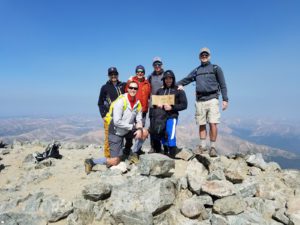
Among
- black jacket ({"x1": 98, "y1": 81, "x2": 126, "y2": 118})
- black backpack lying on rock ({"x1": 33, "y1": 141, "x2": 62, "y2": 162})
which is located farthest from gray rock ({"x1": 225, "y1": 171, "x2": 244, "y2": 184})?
black backpack lying on rock ({"x1": 33, "y1": 141, "x2": 62, "y2": 162})

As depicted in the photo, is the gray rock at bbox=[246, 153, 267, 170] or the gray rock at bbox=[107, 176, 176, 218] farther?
the gray rock at bbox=[246, 153, 267, 170]

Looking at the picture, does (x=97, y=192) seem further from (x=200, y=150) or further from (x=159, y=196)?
(x=200, y=150)

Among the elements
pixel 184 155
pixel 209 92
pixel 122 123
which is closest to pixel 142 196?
pixel 122 123

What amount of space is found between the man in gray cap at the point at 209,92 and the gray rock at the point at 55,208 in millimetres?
5922

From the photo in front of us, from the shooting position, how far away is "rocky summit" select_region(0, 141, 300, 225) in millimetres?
6922

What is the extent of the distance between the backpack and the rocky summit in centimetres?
156

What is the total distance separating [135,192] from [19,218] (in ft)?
10.7

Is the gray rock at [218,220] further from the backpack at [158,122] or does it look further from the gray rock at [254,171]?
the backpack at [158,122]

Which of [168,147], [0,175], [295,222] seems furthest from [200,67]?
[0,175]

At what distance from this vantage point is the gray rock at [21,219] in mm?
6758

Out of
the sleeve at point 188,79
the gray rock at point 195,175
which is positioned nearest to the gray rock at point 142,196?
the gray rock at point 195,175

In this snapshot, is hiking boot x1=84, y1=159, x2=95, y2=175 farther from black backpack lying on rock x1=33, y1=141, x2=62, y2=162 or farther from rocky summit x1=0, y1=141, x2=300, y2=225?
black backpack lying on rock x1=33, y1=141, x2=62, y2=162

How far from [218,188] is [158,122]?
351 cm

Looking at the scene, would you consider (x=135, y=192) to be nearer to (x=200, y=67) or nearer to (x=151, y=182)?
(x=151, y=182)
